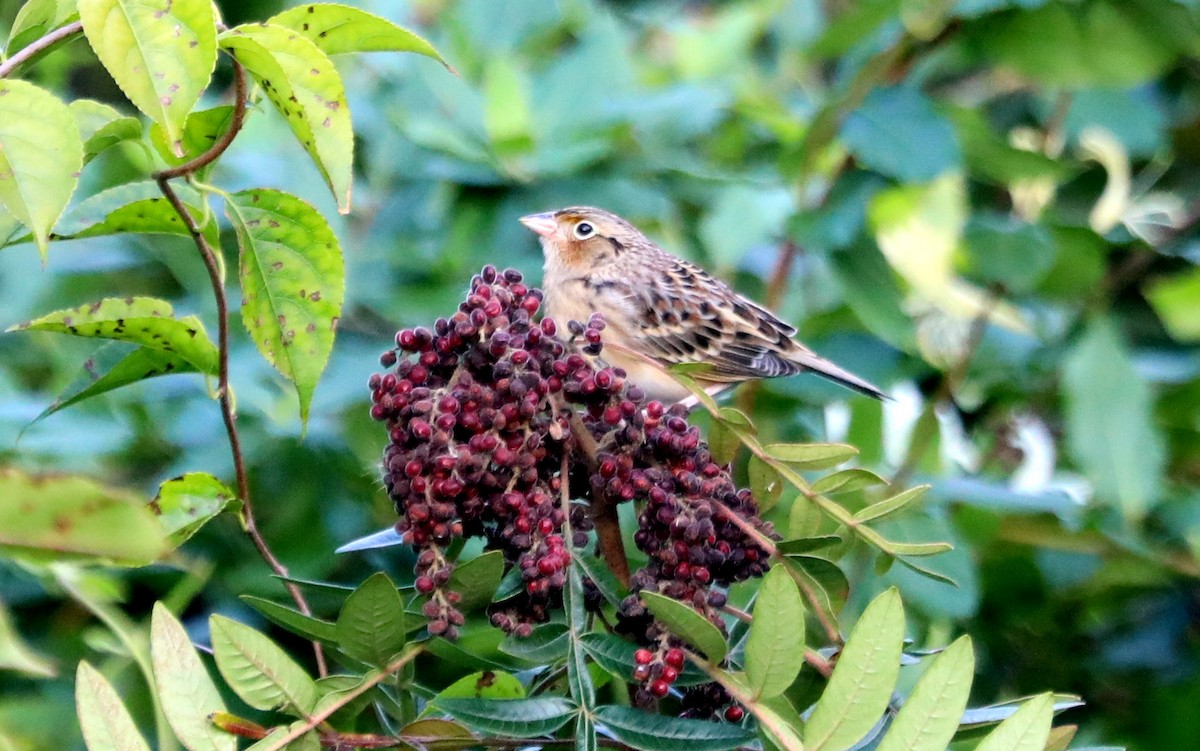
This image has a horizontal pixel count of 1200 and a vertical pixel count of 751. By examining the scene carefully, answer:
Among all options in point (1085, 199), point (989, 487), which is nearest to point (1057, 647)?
point (989, 487)

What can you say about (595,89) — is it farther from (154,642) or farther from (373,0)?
(154,642)

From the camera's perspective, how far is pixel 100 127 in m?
1.76

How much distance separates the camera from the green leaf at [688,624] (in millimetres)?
1557

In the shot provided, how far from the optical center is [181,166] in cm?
166

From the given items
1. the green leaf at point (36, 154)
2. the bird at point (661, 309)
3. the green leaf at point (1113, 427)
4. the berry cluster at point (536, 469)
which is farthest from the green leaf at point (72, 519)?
the green leaf at point (1113, 427)

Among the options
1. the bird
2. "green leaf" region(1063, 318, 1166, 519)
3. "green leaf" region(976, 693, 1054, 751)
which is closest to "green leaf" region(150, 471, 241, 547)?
"green leaf" region(976, 693, 1054, 751)

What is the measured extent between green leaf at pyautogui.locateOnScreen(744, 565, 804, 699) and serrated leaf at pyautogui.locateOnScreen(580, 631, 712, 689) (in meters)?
0.10

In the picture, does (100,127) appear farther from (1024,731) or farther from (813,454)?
(1024,731)

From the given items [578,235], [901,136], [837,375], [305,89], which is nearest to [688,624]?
[305,89]

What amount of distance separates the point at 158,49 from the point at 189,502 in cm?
62

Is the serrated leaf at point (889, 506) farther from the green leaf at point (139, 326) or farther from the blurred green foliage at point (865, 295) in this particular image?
the blurred green foliage at point (865, 295)

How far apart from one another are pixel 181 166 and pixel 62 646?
7.65 feet

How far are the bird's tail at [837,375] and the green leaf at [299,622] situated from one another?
2.23 meters

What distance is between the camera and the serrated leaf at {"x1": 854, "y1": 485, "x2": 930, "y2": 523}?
5.72ft
